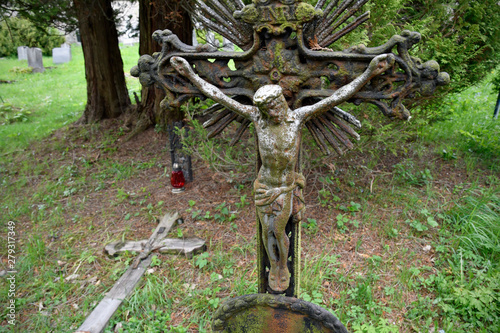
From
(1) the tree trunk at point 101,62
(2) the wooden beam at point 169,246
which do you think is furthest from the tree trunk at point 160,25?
(2) the wooden beam at point 169,246

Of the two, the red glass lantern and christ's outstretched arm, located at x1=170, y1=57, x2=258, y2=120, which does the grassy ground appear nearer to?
the red glass lantern

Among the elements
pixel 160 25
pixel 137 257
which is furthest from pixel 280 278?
pixel 160 25

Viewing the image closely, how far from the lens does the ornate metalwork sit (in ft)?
6.27

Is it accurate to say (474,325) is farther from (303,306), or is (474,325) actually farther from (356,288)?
(303,306)

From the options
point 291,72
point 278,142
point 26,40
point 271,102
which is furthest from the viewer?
point 26,40

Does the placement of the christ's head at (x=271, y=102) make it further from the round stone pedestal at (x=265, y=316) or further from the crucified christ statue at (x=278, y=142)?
the round stone pedestal at (x=265, y=316)

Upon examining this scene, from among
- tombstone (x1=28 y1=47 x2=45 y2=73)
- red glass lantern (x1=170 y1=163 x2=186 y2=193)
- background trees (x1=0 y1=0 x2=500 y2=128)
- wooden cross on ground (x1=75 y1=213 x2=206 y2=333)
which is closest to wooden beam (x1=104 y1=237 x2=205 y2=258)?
wooden cross on ground (x1=75 y1=213 x2=206 y2=333)

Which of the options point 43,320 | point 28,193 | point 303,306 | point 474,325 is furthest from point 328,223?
point 28,193

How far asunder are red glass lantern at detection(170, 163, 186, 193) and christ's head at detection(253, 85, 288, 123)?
3.06 metres

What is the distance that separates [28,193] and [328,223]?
4.26 meters

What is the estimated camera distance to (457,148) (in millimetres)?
5047

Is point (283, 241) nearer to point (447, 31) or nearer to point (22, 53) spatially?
point (447, 31)

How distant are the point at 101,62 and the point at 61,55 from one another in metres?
10.7

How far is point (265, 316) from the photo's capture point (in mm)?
2061
